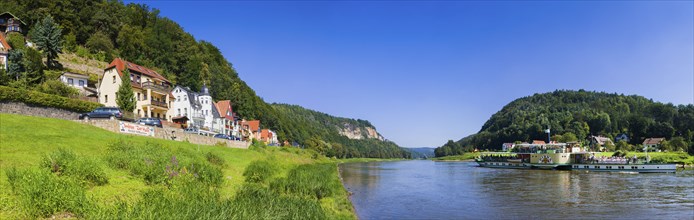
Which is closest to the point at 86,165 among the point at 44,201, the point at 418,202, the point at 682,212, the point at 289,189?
the point at 44,201

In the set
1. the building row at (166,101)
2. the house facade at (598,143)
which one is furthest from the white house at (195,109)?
the house facade at (598,143)

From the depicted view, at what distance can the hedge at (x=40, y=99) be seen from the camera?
1374 inches

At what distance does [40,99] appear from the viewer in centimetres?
3834

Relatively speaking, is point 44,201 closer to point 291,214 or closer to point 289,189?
point 291,214

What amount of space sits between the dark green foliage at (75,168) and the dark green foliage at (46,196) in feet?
9.33

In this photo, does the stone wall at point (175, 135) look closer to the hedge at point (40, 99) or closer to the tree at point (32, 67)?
the hedge at point (40, 99)

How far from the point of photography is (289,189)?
24.2 meters

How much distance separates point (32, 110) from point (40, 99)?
1329 mm

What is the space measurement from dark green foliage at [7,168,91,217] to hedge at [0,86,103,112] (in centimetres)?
2871

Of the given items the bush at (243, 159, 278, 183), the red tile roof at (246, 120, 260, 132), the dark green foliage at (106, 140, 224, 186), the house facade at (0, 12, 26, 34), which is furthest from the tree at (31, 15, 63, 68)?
the bush at (243, 159, 278, 183)

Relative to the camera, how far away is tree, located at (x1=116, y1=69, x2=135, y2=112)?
52.0 meters

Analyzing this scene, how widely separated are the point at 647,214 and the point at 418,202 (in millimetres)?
15703

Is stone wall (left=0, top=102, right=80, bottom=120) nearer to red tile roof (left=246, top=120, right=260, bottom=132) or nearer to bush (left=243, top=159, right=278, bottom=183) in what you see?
bush (left=243, top=159, right=278, bottom=183)

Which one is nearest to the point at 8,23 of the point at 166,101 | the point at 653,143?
the point at 166,101
